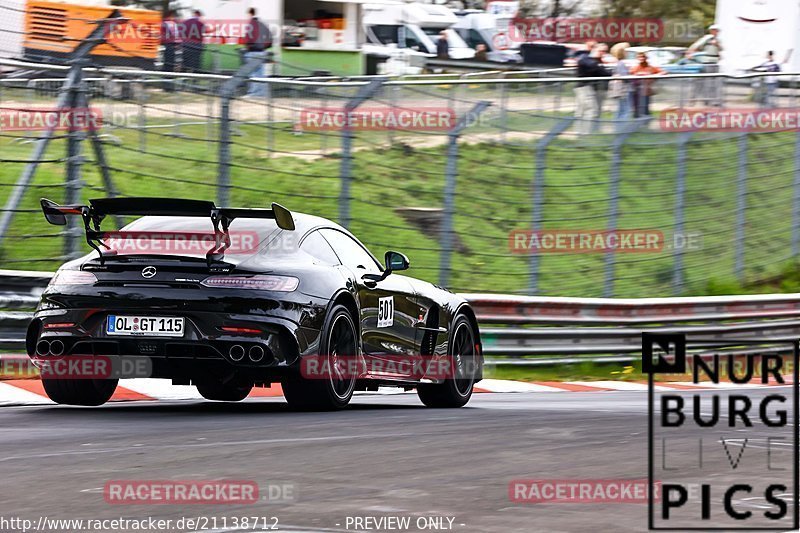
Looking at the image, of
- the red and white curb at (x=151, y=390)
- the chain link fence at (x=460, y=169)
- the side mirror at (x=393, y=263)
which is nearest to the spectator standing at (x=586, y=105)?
the chain link fence at (x=460, y=169)

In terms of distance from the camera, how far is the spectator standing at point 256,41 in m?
23.9

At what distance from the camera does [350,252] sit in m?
9.14

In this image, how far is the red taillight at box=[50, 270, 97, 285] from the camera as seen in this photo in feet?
26.6

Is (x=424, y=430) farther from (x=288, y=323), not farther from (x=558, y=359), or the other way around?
(x=558, y=359)

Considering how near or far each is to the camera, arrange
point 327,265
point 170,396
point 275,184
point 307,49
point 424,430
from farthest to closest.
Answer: point 307,49 < point 275,184 < point 170,396 < point 327,265 < point 424,430

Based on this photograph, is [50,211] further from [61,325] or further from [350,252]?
[350,252]

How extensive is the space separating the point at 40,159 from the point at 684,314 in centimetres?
737

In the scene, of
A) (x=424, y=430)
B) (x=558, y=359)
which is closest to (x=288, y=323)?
(x=424, y=430)

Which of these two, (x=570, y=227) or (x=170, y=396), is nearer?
(x=170, y=396)

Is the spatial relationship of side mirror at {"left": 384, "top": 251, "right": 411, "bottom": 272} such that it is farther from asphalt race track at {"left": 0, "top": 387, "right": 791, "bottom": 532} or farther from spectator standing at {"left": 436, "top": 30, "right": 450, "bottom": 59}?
spectator standing at {"left": 436, "top": 30, "right": 450, "bottom": 59}

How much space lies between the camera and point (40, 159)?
11.7 metres

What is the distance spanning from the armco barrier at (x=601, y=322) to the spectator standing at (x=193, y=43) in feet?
34.1

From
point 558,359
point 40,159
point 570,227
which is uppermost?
point 40,159

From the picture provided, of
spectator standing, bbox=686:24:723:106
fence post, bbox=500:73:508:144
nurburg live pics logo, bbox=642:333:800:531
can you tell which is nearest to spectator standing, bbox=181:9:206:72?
fence post, bbox=500:73:508:144
